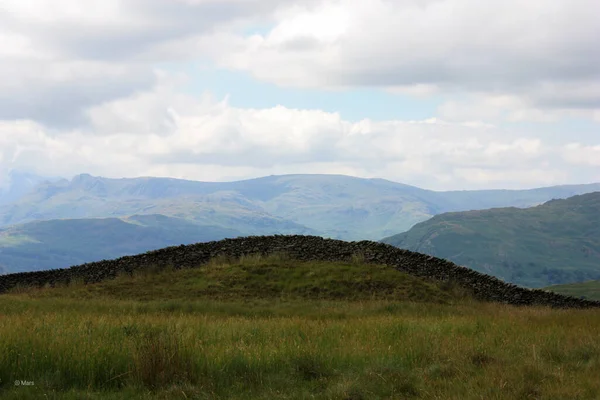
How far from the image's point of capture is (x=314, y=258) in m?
35.9

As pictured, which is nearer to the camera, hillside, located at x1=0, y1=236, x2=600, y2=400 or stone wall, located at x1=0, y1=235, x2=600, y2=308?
hillside, located at x1=0, y1=236, x2=600, y2=400

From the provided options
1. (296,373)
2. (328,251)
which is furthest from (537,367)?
(328,251)

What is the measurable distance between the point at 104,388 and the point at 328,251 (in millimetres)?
27662

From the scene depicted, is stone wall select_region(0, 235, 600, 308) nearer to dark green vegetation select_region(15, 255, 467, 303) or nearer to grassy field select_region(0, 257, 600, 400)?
dark green vegetation select_region(15, 255, 467, 303)

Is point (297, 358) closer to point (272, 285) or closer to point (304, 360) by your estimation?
point (304, 360)

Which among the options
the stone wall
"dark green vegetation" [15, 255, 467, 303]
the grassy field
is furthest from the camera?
the stone wall

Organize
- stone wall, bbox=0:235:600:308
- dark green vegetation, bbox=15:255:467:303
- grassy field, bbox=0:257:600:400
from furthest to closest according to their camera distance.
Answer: stone wall, bbox=0:235:600:308 → dark green vegetation, bbox=15:255:467:303 → grassy field, bbox=0:257:600:400

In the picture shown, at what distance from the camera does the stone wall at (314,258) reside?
32250 millimetres

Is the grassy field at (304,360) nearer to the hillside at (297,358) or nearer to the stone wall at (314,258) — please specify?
the hillside at (297,358)

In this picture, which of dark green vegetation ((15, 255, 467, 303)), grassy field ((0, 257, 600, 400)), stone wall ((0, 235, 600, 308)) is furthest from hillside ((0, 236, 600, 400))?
stone wall ((0, 235, 600, 308))

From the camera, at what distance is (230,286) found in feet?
99.7

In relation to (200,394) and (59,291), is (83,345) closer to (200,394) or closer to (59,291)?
(200,394)

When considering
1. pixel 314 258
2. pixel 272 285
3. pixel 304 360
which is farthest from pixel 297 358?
pixel 314 258

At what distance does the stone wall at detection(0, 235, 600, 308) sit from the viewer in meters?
32.2
